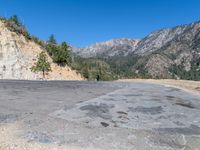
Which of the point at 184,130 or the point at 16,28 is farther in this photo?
the point at 16,28

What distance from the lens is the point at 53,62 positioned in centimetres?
6988

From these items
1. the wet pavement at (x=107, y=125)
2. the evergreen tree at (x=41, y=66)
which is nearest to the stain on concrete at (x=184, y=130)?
the wet pavement at (x=107, y=125)

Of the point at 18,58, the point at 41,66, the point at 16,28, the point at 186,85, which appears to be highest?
the point at 16,28

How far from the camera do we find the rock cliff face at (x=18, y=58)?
56156mm

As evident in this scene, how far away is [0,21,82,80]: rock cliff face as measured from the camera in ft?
184

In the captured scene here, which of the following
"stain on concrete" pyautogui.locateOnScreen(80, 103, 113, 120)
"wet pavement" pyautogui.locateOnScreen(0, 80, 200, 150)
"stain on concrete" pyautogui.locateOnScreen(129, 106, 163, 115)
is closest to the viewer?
"wet pavement" pyautogui.locateOnScreen(0, 80, 200, 150)

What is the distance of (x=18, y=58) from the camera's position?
5891cm

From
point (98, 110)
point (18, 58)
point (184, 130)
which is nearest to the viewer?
point (184, 130)

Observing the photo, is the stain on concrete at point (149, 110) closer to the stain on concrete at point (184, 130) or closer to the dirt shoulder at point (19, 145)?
the stain on concrete at point (184, 130)

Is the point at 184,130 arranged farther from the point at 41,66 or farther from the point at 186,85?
the point at 41,66

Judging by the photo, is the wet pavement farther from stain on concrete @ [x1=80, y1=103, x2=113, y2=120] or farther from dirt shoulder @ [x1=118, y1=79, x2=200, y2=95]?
dirt shoulder @ [x1=118, y1=79, x2=200, y2=95]

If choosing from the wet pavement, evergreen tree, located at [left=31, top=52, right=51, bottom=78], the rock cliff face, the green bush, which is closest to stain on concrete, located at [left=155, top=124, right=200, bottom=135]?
the wet pavement

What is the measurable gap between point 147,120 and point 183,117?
1.90 m

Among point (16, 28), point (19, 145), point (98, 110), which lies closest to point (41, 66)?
point (16, 28)
